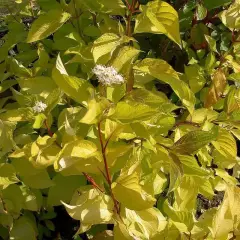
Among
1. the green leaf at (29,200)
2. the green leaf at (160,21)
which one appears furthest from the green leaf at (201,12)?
the green leaf at (29,200)

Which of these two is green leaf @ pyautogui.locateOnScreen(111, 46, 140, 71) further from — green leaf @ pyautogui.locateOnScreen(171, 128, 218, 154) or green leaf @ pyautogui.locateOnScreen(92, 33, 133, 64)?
green leaf @ pyautogui.locateOnScreen(171, 128, 218, 154)

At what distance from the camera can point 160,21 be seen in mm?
1097

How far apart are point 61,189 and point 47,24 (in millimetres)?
413

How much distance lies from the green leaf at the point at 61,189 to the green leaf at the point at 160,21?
412 millimetres

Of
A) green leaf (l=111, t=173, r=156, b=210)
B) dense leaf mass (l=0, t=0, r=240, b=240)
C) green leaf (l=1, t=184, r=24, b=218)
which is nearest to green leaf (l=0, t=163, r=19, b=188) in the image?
dense leaf mass (l=0, t=0, r=240, b=240)

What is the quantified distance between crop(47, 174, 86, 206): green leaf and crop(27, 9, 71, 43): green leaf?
13.9 inches

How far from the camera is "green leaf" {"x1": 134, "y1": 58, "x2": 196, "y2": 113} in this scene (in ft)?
3.47

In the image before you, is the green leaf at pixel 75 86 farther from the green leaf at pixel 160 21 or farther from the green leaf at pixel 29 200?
the green leaf at pixel 29 200

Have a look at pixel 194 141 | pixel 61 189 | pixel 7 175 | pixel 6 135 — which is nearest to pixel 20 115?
pixel 6 135

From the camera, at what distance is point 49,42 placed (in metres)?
Result: 1.48

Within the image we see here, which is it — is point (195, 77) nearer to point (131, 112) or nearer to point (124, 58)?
point (124, 58)

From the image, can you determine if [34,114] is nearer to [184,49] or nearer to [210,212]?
[210,212]

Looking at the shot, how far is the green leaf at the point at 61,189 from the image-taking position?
120 centimetres

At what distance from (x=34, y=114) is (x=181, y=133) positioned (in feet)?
1.20
